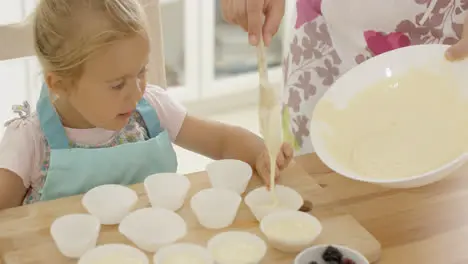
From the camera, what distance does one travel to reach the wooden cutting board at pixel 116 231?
3.26 ft

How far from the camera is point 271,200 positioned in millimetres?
1138

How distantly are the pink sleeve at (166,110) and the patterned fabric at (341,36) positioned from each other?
0.30 metres

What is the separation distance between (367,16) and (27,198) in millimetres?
743

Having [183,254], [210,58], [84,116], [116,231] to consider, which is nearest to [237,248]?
[183,254]

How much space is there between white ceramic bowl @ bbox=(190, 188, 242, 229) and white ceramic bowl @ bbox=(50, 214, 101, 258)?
15cm

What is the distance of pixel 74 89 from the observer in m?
1.24

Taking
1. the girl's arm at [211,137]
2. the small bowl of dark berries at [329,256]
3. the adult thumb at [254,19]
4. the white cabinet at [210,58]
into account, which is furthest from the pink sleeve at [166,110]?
the white cabinet at [210,58]

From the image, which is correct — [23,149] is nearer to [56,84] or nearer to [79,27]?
[56,84]

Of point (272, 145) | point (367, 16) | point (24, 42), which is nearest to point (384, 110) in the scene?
point (272, 145)

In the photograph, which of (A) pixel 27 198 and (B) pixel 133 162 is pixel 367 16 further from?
(A) pixel 27 198

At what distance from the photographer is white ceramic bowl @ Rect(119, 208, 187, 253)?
1.00 metres

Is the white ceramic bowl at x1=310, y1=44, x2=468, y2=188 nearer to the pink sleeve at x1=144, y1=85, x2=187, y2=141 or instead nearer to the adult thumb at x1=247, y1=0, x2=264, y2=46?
the adult thumb at x1=247, y1=0, x2=264, y2=46

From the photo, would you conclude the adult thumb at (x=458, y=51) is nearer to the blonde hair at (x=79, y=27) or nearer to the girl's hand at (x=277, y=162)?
the girl's hand at (x=277, y=162)

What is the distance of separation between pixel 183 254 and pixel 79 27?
1.44ft
